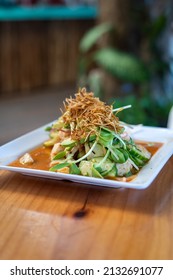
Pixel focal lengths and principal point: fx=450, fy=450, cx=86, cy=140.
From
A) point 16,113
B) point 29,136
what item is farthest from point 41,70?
point 29,136

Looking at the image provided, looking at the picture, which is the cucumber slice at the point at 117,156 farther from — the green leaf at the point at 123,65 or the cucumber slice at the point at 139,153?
the green leaf at the point at 123,65

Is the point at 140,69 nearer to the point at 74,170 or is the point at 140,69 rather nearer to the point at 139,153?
the point at 139,153

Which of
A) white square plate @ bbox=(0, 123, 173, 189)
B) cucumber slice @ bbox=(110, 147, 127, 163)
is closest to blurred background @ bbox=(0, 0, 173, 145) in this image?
white square plate @ bbox=(0, 123, 173, 189)

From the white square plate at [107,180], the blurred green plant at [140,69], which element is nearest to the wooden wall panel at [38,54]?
the blurred green plant at [140,69]

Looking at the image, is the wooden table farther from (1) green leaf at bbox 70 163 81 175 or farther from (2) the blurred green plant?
(2) the blurred green plant

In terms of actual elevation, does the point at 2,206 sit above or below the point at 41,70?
above

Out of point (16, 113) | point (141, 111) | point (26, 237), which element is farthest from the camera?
point (16, 113)

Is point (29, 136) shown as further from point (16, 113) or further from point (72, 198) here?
point (16, 113)
